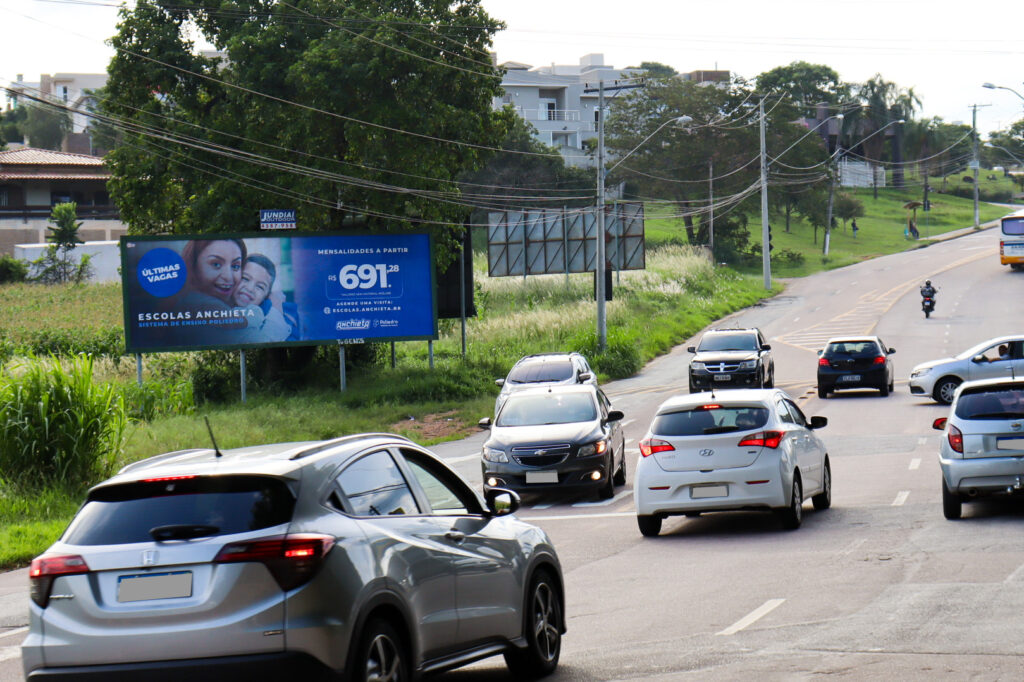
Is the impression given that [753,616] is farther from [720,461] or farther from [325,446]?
[720,461]

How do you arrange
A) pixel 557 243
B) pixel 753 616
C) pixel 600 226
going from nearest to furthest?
1. pixel 753 616
2. pixel 600 226
3. pixel 557 243

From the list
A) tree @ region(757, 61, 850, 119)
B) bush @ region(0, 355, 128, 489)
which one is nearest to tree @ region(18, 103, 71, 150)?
tree @ region(757, 61, 850, 119)

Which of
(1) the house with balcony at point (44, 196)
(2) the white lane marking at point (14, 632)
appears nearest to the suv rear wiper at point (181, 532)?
(2) the white lane marking at point (14, 632)

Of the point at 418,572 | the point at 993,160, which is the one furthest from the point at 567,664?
the point at 993,160

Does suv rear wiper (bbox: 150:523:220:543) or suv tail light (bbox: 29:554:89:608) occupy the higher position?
suv rear wiper (bbox: 150:523:220:543)

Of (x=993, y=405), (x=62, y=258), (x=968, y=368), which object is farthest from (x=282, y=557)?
(x=62, y=258)

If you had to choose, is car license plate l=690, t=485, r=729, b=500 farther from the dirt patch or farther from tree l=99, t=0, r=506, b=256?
tree l=99, t=0, r=506, b=256

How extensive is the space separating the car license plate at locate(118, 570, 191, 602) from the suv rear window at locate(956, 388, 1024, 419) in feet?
36.6

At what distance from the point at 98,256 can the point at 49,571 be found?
233ft

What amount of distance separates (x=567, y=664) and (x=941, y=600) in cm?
338

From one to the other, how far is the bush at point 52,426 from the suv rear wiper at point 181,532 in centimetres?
1362

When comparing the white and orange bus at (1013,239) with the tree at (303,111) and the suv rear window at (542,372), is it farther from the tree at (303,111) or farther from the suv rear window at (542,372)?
the suv rear window at (542,372)

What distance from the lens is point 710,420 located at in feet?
48.8

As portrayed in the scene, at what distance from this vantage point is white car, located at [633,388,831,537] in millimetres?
14414
